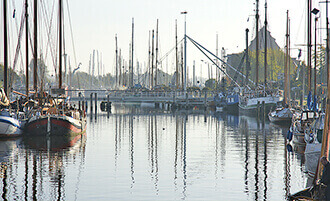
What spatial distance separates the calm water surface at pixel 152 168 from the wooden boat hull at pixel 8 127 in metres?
1.67

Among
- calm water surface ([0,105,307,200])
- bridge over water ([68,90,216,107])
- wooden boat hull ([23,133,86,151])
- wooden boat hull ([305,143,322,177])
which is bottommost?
calm water surface ([0,105,307,200])

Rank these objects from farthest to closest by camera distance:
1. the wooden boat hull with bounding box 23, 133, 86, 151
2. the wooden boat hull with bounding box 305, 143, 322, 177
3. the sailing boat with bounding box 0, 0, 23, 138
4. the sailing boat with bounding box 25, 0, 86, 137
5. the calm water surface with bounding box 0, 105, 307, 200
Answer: the sailing boat with bounding box 25, 0, 86, 137, the sailing boat with bounding box 0, 0, 23, 138, the wooden boat hull with bounding box 23, 133, 86, 151, the wooden boat hull with bounding box 305, 143, 322, 177, the calm water surface with bounding box 0, 105, 307, 200

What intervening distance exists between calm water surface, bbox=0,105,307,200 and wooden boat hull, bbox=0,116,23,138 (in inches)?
65.9

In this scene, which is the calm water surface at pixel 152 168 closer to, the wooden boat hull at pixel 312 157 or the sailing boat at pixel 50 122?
the wooden boat hull at pixel 312 157

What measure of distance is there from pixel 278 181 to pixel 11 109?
26.5 m

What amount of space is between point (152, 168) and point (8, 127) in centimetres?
1810

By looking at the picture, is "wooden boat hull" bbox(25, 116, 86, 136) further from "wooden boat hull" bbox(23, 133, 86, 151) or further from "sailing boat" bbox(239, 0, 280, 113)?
"sailing boat" bbox(239, 0, 280, 113)

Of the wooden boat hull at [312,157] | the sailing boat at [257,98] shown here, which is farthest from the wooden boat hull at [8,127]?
the sailing boat at [257,98]

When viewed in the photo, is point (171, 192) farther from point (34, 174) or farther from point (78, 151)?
point (78, 151)

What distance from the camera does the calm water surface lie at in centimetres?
2273

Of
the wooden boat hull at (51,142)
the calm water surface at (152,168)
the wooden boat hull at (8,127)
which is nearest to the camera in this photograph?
the calm water surface at (152,168)

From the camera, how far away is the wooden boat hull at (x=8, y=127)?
4209 cm

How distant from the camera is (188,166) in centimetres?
3014

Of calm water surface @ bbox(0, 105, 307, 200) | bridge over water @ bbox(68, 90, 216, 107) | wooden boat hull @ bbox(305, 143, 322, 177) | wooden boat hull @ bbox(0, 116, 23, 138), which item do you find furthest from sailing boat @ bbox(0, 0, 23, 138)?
bridge over water @ bbox(68, 90, 216, 107)
